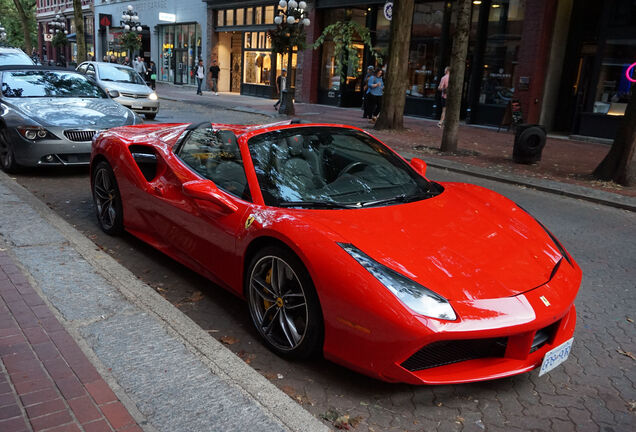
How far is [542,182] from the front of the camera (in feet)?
32.7

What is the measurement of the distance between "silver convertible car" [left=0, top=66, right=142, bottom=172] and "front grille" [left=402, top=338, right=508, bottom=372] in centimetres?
663

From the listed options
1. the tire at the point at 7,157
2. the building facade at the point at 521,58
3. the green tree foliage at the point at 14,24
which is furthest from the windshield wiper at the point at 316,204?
the green tree foliage at the point at 14,24

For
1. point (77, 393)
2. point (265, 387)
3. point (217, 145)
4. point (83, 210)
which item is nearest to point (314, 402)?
point (265, 387)

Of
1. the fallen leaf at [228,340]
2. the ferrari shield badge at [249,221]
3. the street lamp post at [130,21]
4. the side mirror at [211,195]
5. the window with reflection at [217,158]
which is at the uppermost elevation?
the street lamp post at [130,21]

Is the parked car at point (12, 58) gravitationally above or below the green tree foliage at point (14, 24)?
below

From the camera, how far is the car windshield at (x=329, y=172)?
11.8 feet

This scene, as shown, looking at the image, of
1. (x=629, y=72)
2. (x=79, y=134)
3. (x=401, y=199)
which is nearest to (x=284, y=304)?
(x=401, y=199)

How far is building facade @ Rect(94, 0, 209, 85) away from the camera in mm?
36062

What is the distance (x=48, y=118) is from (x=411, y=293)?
22.8ft

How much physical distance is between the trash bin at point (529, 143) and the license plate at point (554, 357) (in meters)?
9.62

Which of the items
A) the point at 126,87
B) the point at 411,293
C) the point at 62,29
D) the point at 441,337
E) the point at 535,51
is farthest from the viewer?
the point at 62,29

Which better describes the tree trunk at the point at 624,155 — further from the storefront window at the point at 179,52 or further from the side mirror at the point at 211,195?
the storefront window at the point at 179,52

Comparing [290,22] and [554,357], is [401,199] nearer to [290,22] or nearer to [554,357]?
[554,357]

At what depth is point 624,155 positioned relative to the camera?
9984mm
